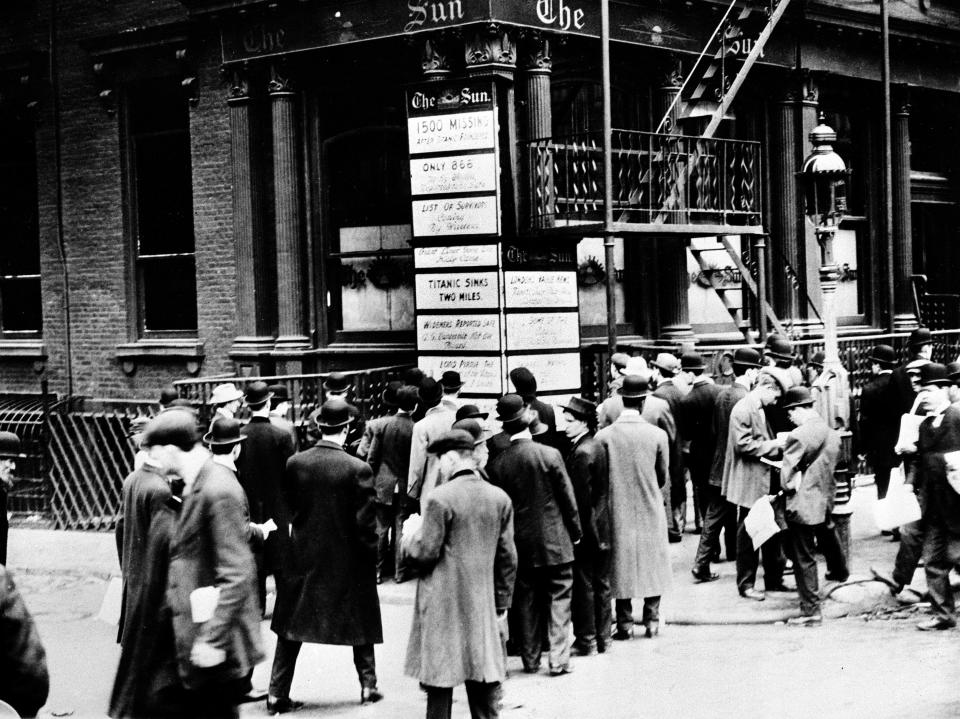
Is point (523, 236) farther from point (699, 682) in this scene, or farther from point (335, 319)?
point (699, 682)

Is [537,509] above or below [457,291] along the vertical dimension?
below

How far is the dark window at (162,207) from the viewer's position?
660 inches

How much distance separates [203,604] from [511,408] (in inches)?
129

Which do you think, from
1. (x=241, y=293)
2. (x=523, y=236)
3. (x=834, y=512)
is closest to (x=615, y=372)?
(x=523, y=236)

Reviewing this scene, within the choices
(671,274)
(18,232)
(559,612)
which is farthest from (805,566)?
(18,232)

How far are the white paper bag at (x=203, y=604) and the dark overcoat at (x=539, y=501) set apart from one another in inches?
125

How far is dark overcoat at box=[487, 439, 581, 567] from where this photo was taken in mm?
8727

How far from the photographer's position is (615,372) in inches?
511

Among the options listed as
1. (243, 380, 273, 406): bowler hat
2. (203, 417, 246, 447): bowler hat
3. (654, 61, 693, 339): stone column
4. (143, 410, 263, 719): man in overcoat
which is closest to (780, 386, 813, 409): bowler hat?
(243, 380, 273, 406): bowler hat

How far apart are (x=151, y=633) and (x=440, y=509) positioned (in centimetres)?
179

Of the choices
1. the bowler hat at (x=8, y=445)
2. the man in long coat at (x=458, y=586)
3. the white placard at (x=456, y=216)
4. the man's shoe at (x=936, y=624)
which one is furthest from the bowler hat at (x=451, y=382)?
the man's shoe at (x=936, y=624)

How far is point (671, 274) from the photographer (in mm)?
15914

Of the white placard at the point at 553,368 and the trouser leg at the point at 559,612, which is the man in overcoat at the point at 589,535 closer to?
the trouser leg at the point at 559,612

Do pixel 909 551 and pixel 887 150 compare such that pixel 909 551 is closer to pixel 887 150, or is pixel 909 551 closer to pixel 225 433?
pixel 225 433
